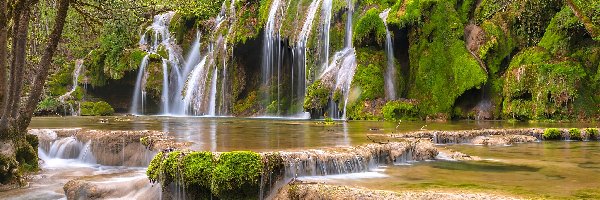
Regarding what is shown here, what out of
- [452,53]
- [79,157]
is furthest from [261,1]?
[79,157]

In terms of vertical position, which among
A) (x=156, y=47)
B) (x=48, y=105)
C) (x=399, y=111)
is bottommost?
(x=399, y=111)

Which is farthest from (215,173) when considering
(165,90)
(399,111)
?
(165,90)

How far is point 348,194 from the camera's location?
677cm

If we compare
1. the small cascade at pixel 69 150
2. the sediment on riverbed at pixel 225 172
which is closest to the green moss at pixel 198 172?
the sediment on riverbed at pixel 225 172

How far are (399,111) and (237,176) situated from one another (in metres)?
16.9

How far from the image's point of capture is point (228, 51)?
104 ft

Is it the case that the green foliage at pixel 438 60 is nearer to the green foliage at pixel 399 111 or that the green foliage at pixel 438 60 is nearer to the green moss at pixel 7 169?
the green foliage at pixel 399 111

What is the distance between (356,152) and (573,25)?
16.4 m

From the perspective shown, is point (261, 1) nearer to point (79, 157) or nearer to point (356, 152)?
point (79, 157)

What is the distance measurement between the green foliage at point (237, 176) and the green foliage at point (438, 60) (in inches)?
690

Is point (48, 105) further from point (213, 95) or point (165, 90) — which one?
point (213, 95)

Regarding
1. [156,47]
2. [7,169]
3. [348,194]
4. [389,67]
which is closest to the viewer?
[348,194]

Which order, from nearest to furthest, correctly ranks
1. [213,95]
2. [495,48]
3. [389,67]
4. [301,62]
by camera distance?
[495,48] < [389,67] < [301,62] < [213,95]

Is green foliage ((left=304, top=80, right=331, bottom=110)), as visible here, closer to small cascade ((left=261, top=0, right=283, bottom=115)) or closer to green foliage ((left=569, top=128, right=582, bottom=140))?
small cascade ((left=261, top=0, right=283, bottom=115))
